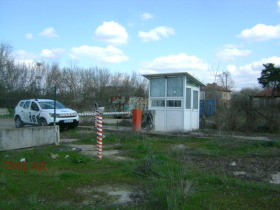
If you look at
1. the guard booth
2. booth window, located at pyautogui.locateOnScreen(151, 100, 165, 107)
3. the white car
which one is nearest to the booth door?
the guard booth

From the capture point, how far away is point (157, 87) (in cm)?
1596

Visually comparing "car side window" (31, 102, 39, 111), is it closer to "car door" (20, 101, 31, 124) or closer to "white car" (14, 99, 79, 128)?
"white car" (14, 99, 79, 128)

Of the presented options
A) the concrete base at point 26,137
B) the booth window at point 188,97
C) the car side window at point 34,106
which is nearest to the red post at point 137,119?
the booth window at point 188,97

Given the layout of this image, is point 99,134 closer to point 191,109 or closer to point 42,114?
point 42,114

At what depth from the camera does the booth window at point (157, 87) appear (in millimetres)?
15734

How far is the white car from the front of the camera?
14070 mm

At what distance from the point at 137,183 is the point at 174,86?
9885 millimetres

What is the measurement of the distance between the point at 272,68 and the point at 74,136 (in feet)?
123

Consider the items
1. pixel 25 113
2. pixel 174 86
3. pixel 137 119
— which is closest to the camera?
pixel 137 119

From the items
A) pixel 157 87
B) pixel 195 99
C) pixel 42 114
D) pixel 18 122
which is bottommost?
pixel 18 122

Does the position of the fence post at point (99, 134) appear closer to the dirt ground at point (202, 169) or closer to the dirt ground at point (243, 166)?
the dirt ground at point (202, 169)

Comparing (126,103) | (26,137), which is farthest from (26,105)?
(126,103)

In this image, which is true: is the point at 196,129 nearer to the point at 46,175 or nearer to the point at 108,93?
the point at 46,175

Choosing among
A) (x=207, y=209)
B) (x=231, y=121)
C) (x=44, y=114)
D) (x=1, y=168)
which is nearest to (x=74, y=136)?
(x=44, y=114)
